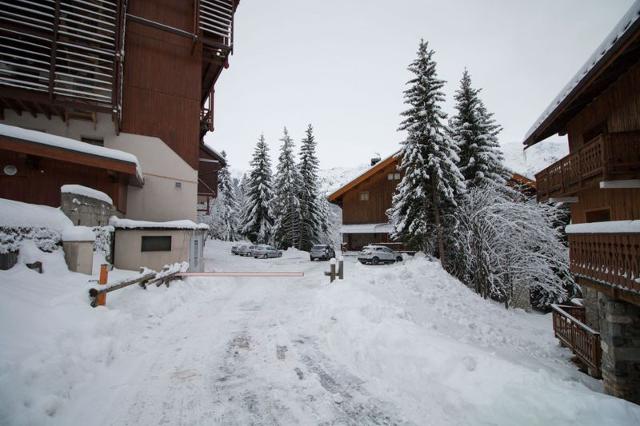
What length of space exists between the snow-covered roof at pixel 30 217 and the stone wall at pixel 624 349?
1534cm

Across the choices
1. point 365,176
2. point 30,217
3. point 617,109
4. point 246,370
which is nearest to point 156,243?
point 30,217

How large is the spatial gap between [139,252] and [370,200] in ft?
75.2

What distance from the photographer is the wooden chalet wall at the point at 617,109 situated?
350 inches

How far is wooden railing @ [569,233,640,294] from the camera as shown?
252 inches

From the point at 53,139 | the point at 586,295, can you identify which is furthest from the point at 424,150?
the point at 53,139

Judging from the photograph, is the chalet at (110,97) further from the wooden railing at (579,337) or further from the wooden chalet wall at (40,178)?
the wooden railing at (579,337)

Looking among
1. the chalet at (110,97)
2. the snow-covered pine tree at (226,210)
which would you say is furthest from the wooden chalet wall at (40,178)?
the snow-covered pine tree at (226,210)

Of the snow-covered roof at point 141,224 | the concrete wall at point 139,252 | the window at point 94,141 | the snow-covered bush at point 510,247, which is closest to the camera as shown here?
the snow-covered roof at point 141,224

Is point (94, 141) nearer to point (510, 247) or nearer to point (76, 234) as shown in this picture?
point (76, 234)

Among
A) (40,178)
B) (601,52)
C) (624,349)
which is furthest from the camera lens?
(40,178)

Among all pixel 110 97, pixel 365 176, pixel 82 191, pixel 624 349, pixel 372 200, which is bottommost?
pixel 624 349

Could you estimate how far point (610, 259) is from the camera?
733cm

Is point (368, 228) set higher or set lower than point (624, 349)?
higher

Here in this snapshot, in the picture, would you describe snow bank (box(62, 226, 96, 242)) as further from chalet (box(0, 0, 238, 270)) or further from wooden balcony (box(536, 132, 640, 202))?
wooden balcony (box(536, 132, 640, 202))
